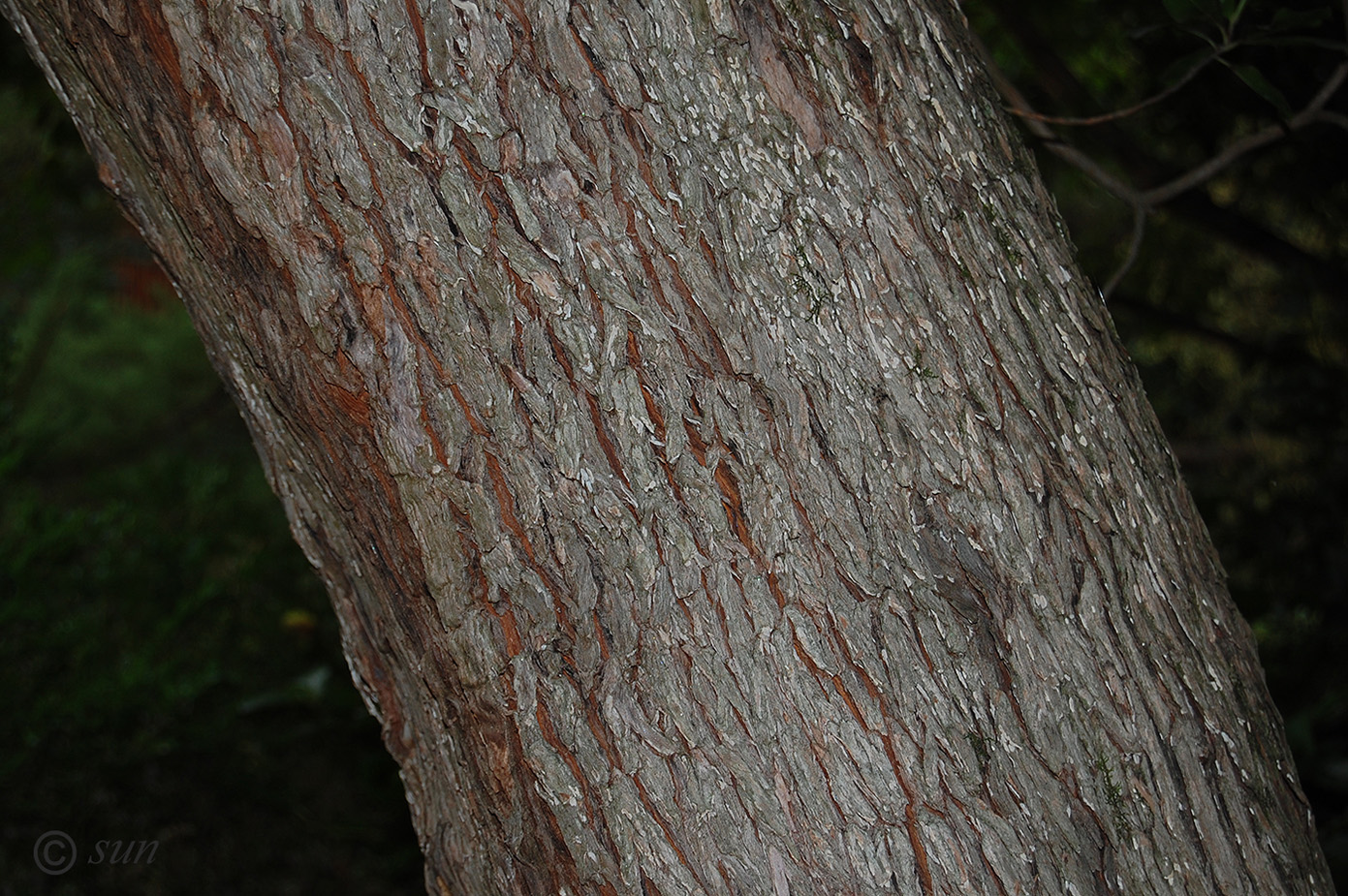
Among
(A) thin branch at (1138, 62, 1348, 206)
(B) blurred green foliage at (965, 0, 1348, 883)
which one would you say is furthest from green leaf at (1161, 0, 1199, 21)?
(B) blurred green foliage at (965, 0, 1348, 883)

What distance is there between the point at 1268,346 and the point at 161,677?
4.12 metres

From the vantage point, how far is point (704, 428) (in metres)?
0.92

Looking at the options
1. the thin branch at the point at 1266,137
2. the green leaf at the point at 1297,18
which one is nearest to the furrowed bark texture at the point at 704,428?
the green leaf at the point at 1297,18

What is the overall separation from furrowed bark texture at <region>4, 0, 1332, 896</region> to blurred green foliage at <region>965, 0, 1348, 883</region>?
1657 millimetres

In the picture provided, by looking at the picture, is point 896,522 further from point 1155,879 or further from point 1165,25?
point 1165,25

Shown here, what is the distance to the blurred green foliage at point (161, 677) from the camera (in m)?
3.34

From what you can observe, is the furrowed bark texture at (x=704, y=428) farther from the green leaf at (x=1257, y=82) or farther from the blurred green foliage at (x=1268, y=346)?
the blurred green foliage at (x=1268, y=346)

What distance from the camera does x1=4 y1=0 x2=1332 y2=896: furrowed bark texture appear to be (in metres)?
0.90

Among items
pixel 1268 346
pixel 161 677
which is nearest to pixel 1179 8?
pixel 1268 346

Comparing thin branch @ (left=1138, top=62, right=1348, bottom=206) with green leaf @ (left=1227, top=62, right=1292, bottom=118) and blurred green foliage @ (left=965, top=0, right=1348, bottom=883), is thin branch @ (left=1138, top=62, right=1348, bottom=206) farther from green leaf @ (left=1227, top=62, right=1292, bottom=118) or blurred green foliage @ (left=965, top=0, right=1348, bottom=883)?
blurred green foliage @ (left=965, top=0, right=1348, bottom=883)

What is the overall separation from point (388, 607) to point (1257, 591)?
261 centimetres

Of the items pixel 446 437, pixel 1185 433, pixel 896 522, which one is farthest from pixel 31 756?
pixel 1185 433

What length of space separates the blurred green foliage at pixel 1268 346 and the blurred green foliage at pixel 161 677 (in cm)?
286

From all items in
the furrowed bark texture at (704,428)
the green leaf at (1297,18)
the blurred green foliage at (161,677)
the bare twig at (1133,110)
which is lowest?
→ the blurred green foliage at (161,677)
